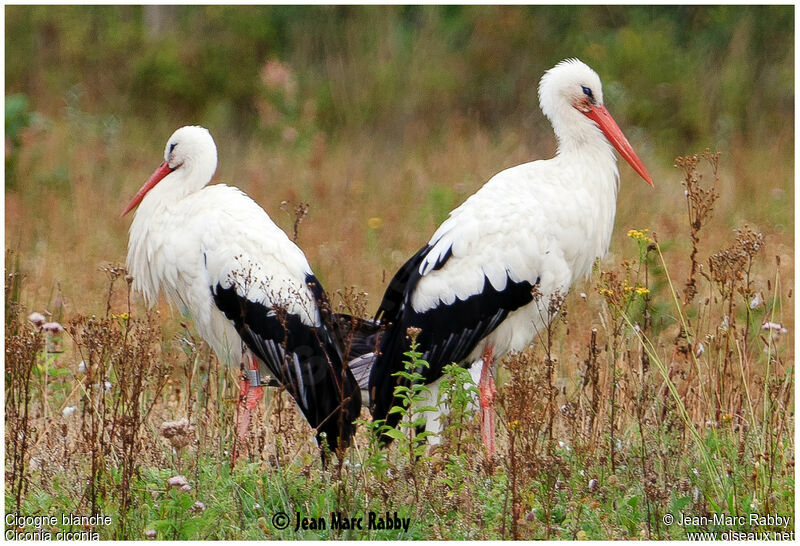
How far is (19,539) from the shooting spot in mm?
3730

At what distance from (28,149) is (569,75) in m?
5.17

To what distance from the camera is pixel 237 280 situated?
4.55 metres

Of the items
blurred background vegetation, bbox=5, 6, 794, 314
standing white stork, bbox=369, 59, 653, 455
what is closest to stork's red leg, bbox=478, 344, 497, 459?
standing white stork, bbox=369, 59, 653, 455

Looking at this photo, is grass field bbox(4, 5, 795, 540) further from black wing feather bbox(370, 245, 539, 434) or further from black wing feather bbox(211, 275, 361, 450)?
black wing feather bbox(370, 245, 539, 434)

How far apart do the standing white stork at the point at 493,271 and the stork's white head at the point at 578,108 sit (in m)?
0.11

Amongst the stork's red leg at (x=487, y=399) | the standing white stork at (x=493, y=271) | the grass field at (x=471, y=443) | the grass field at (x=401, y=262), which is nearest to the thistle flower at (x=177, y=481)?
the grass field at (x=401, y=262)

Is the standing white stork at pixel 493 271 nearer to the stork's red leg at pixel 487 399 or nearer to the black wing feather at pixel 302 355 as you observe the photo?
the stork's red leg at pixel 487 399

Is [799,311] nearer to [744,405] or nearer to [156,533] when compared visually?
[744,405]

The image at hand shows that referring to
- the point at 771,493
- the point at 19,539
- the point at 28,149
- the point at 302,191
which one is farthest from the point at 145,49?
the point at 771,493

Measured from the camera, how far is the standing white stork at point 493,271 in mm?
4500

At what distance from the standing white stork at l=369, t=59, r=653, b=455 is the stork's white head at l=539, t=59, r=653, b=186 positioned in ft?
0.36

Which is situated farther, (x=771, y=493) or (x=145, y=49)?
(x=145, y=49)

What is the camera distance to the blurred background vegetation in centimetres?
785

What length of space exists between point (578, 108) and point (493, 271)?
2.82 ft
